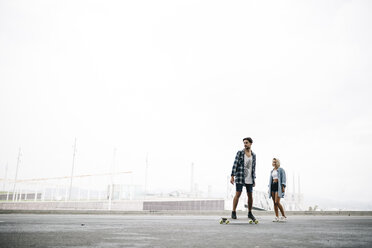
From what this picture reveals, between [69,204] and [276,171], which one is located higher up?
[276,171]

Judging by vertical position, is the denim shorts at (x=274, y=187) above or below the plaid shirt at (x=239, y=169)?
below

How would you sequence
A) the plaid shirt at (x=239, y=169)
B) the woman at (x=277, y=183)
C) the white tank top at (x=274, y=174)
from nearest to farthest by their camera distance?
1. the plaid shirt at (x=239, y=169)
2. the woman at (x=277, y=183)
3. the white tank top at (x=274, y=174)

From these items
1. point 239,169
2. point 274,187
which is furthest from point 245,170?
point 274,187

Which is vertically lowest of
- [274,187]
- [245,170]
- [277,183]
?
[274,187]

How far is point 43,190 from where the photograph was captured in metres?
24.8

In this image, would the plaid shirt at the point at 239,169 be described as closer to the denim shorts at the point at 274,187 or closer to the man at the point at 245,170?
the man at the point at 245,170

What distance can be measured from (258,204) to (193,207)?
6.39 metres

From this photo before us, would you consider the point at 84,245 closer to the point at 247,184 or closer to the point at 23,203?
the point at 247,184

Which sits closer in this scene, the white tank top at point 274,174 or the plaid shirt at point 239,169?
the plaid shirt at point 239,169

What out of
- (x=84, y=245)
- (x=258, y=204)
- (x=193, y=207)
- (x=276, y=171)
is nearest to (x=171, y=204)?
(x=193, y=207)

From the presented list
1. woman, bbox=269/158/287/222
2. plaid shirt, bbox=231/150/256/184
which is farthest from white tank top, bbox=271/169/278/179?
plaid shirt, bbox=231/150/256/184

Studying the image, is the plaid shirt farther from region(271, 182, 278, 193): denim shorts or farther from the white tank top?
region(271, 182, 278, 193): denim shorts

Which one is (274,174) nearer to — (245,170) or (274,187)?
(274,187)

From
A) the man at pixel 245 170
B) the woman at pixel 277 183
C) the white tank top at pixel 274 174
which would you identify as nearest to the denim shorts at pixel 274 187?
the woman at pixel 277 183
